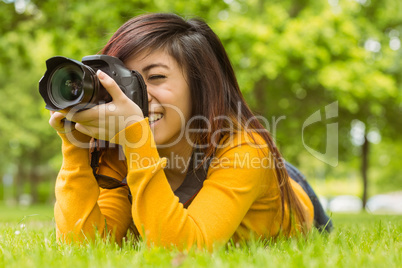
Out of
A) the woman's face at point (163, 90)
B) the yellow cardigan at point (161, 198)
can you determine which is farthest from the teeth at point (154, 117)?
the yellow cardigan at point (161, 198)

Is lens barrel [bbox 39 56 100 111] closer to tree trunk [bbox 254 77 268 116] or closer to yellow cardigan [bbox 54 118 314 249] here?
yellow cardigan [bbox 54 118 314 249]

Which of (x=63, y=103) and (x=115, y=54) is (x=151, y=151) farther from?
(x=115, y=54)

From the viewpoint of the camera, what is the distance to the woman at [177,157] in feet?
6.00

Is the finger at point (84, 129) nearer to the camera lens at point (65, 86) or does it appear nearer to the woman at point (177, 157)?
the woman at point (177, 157)

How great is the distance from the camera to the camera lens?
6.06 ft

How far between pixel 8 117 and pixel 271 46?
489 inches

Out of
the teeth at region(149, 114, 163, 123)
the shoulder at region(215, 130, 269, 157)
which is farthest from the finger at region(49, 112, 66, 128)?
the shoulder at region(215, 130, 269, 157)

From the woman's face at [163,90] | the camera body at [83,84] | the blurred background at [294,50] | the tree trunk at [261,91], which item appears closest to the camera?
the camera body at [83,84]

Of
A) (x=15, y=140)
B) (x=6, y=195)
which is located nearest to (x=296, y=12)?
(x=15, y=140)

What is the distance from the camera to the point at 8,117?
17.2 meters

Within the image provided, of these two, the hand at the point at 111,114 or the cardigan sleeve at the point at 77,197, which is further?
the cardigan sleeve at the point at 77,197

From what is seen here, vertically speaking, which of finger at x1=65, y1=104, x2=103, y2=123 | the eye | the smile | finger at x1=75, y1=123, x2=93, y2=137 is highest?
the eye

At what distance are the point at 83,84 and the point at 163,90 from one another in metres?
0.53

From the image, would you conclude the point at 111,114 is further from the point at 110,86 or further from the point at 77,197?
the point at 77,197
